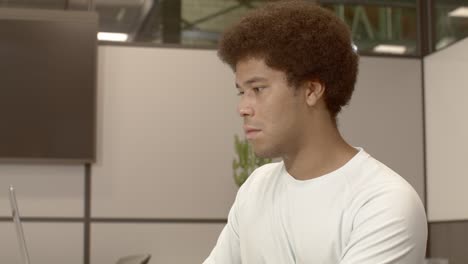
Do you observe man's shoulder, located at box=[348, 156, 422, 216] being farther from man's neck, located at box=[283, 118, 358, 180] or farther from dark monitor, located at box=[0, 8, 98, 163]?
dark monitor, located at box=[0, 8, 98, 163]

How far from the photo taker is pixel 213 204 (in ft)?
13.0

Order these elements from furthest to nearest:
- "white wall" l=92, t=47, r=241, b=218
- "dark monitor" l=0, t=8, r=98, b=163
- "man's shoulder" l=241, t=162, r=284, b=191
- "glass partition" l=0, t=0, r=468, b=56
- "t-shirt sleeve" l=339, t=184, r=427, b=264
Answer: "glass partition" l=0, t=0, r=468, b=56, "white wall" l=92, t=47, r=241, b=218, "dark monitor" l=0, t=8, r=98, b=163, "man's shoulder" l=241, t=162, r=284, b=191, "t-shirt sleeve" l=339, t=184, r=427, b=264

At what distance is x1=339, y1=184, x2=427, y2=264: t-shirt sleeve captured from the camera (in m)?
1.37

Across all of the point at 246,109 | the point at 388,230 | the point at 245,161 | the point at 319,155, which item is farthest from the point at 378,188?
the point at 245,161

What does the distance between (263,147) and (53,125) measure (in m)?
2.41

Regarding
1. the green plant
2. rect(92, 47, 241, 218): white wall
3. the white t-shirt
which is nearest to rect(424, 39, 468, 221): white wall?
the green plant

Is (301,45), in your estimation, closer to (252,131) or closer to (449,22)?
(252,131)

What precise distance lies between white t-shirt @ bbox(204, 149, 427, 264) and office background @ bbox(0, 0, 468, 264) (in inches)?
90.3

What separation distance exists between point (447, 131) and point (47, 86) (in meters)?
1.93

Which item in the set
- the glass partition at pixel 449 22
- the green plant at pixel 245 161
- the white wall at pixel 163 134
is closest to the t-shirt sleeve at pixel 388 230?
the green plant at pixel 245 161

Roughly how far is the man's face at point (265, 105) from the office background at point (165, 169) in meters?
2.43

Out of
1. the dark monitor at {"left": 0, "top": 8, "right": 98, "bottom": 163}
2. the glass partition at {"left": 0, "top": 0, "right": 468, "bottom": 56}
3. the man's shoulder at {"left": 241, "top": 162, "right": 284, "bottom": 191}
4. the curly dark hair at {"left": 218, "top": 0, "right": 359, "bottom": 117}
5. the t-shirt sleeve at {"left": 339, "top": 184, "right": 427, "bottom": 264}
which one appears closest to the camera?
the t-shirt sleeve at {"left": 339, "top": 184, "right": 427, "bottom": 264}

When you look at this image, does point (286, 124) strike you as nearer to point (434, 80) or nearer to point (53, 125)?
point (53, 125)

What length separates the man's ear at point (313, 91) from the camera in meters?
1.57
